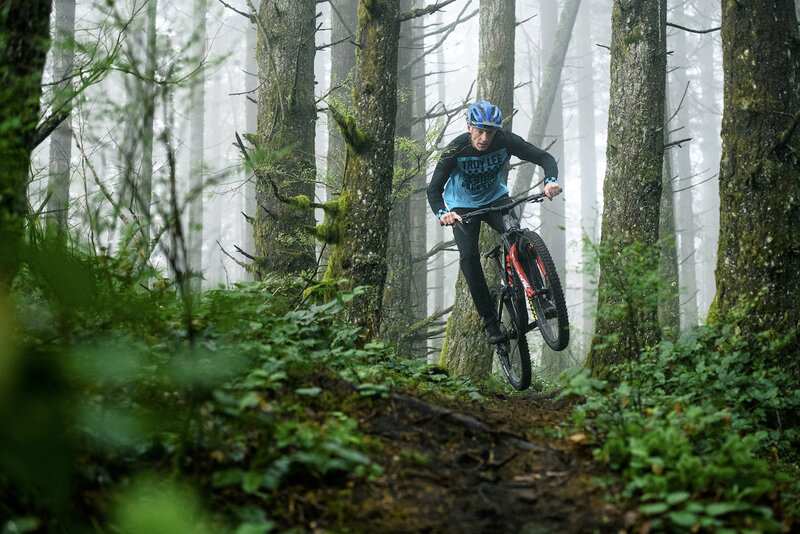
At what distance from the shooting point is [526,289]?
19.7 feet

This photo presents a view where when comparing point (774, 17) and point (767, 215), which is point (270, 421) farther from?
point (774, 17)

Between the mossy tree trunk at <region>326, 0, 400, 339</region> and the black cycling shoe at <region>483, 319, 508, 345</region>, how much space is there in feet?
4.01

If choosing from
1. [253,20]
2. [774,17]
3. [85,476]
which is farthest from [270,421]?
[253,20]

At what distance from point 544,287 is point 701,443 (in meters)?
2.70

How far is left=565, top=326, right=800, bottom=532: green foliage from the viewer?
8.29 ft

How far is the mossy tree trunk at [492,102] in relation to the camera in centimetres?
986

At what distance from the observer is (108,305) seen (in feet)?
10.9

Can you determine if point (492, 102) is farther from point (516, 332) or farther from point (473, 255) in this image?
point (516, 332)

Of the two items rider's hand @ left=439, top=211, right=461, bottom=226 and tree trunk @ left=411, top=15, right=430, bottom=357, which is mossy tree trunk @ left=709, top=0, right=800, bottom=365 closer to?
rider's hand @ left=439, top=211, right=461, bottom=226

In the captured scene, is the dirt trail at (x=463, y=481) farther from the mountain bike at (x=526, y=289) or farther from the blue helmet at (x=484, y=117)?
the blue helmet at (x=484, y=117)

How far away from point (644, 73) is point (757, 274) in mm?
2714

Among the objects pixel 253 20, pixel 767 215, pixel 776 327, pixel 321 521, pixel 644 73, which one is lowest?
pixel 321 521

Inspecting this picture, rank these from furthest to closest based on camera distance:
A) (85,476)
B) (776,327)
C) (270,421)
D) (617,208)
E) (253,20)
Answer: (253,20) < (617,208) < (776,327) < (270,421) < (85,476)

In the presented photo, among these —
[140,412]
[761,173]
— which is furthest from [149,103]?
[761,173]
